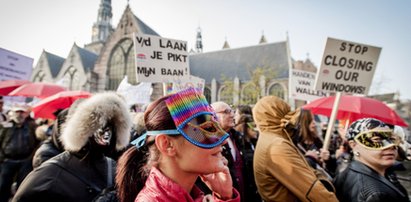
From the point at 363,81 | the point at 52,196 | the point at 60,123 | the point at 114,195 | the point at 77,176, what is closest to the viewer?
the point at 114,195

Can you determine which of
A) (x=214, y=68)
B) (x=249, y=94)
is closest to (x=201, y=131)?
(x=249, y=94)

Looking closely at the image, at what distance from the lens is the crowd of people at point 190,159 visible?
115 centimetres

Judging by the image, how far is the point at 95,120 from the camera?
5.85 feet

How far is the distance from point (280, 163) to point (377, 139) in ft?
2.77

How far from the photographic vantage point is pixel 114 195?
4.23 ft

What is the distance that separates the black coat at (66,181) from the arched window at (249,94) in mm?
28181

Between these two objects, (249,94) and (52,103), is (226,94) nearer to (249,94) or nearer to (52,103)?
(249,94)

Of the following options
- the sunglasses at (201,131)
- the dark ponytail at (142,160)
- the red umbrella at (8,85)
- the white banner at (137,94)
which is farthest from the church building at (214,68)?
the sunglasses at (201,131)

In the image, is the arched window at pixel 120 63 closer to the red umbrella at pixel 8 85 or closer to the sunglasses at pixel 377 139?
the red umbrella at pixel 8 85

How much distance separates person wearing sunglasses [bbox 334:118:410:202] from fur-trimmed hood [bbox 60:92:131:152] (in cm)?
176

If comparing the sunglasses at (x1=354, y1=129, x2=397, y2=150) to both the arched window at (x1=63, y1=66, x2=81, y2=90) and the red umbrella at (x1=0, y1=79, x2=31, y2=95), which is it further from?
the arched window at (x1=63, y1=66, x2=81, y2=90)

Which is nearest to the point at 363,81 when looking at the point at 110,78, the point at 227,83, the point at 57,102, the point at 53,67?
the point at 57,102

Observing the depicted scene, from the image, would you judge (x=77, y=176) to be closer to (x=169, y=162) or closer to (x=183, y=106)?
(x=169, y=162)

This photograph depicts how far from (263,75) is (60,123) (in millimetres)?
29617
